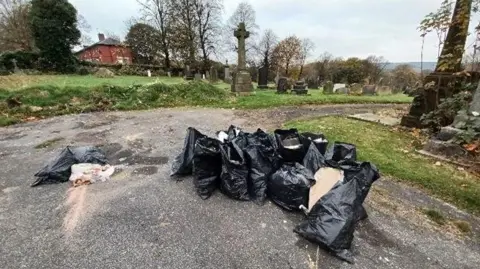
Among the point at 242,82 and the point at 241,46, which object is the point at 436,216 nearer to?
the point at 242,82

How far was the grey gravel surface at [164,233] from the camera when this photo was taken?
85.7 inches

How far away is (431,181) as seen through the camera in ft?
12.1

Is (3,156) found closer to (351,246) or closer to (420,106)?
(351,246)

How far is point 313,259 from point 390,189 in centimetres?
196

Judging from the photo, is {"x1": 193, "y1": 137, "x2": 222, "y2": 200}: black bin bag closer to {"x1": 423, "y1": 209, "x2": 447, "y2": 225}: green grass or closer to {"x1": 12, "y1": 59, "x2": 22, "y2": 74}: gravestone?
{"x1": 423, "y1": 209, "x2": 447, "y2": 225}: green grass

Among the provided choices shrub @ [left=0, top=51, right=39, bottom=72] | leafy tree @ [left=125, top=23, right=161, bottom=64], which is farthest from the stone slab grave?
leafy tree @ [left=125, top=23, right=161, bottom=64]

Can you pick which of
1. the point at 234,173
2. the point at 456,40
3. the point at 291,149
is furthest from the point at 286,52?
the point at 234,173

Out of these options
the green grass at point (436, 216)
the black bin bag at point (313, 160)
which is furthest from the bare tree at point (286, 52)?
the green grass at point (436, 216)

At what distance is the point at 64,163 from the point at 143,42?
2932 cm

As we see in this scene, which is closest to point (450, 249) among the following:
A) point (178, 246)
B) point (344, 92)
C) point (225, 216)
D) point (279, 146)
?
point (279, 146)

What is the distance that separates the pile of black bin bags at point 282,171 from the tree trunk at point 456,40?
4861 mm

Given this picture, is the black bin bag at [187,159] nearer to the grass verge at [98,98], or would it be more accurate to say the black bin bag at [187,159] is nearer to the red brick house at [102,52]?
the grass verge at [98,98]

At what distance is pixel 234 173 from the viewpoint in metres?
2.97

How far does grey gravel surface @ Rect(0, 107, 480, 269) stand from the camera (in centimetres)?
218
